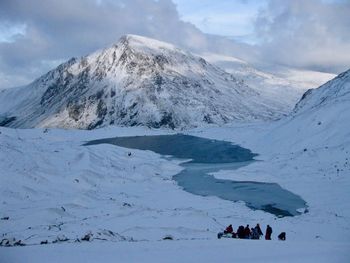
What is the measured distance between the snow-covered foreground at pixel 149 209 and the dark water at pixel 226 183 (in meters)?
1.27

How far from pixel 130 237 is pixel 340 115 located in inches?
1736

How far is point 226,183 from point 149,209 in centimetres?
1552

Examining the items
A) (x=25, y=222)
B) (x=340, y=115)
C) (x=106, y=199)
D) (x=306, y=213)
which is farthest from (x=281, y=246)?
(x=340, y=115)

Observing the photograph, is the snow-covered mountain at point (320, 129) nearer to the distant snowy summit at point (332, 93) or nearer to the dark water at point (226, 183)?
the distant snowy summit at point (332, 93)

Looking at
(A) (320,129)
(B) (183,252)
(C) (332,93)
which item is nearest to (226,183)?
(A) (320,129)

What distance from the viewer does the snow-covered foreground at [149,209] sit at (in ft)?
43.3

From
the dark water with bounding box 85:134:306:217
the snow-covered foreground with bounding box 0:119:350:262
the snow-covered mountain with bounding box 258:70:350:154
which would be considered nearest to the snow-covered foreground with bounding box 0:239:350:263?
the snow-covered foreground with bounding box 0:119:350:262

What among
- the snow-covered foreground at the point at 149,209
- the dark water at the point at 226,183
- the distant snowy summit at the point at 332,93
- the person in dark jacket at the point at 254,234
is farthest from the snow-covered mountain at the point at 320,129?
the person in dark jacket at the point at 254,234

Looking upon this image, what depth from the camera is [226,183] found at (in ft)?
142

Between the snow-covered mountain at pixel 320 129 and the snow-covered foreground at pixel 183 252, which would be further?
the snow-covered mountain at pixel 320 129

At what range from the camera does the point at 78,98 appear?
635 ft

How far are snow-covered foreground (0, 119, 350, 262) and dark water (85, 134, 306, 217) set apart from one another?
1270 mm

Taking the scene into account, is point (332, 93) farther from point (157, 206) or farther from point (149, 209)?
point (149, 209)

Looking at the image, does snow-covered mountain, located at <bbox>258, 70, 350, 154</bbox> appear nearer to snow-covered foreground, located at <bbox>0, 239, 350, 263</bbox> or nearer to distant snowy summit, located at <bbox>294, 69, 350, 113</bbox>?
distant snowy summit, located at <bbox>294, 69, 350, 113</bbox>
